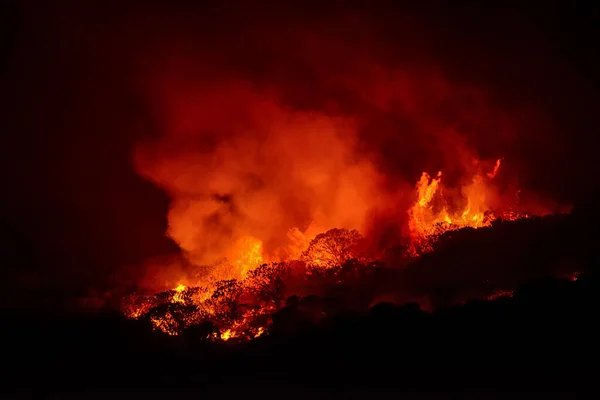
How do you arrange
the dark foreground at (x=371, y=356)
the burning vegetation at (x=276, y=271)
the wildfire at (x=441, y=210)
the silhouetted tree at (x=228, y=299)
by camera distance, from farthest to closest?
the wildfire at (x=441, y=210)
the silhouetted tree at (x=228, y=299)
the burning vegetation at (x=276, y=271)
the dark foreground at (x=371, y=356)

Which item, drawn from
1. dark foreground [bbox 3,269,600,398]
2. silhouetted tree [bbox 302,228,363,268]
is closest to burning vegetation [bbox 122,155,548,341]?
silhouetted tree [bbox 302,228,363,268]

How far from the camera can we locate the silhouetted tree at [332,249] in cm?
1207

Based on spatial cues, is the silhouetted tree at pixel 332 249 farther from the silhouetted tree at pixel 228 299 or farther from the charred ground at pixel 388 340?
the silhouetted tree at pixel 228 299

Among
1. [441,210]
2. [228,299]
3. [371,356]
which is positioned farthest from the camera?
[441,210]

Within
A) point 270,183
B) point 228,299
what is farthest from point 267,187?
point 228,299

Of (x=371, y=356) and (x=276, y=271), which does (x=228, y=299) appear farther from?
(x=371, y=356)

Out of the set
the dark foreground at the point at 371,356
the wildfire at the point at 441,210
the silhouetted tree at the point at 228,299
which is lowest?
the dark foreground at the point at 371,356

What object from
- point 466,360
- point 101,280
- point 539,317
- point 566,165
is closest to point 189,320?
point 101,280

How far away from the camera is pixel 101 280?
14188 mm

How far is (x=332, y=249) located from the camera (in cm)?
1216

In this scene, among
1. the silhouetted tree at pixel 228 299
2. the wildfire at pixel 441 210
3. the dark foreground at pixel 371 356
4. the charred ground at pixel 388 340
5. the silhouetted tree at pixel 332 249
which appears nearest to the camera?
the dark foreground at pixel 371 356

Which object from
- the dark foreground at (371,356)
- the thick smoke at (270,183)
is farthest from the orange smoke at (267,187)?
the dark foreground at (371,356)

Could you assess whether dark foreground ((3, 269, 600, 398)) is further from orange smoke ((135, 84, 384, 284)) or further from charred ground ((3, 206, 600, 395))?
orange smoke ((135, 84, 384, 284))

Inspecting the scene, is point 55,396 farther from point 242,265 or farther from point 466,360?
point 466,360
